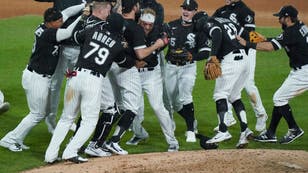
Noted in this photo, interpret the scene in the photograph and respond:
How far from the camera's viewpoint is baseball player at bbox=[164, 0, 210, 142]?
37.6 feet

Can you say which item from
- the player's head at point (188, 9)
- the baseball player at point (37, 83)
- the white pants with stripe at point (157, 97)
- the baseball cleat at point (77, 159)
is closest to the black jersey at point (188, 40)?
the player's head at point (188, 9)

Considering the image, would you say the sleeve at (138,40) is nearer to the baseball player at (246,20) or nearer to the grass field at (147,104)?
the grass field at (147,104)

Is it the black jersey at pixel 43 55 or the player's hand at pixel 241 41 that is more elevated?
the player's hand at pixel 241 41

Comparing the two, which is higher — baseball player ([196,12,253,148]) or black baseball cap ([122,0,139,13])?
black baseball cap ([122,0,139,13])

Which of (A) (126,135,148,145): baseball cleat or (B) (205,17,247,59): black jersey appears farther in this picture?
(A) (126,135,148,145): baseball cleat

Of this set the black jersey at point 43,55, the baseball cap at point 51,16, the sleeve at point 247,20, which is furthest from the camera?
the sleeve at point 247,20

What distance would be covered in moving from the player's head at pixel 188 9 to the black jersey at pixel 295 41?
1.23 metres

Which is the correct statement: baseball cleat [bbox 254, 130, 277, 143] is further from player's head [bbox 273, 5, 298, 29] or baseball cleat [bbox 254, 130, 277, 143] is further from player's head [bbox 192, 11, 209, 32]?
player's head [bbox 192, 11, 209, 32]

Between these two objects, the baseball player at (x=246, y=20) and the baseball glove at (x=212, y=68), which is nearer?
the baseball glove at (x=212, y=68)

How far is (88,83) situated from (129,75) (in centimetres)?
92

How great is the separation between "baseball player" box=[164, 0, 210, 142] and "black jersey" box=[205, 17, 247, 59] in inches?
20.1

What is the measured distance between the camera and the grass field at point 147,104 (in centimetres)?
1061

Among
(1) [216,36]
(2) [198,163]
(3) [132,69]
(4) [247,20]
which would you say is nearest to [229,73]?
(1) [216,36]

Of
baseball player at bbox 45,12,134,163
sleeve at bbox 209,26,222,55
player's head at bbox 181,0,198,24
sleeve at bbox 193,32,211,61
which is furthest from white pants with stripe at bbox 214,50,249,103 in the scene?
baseball player at bbox 45,12,134,163
